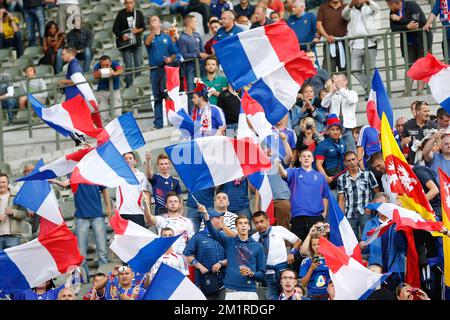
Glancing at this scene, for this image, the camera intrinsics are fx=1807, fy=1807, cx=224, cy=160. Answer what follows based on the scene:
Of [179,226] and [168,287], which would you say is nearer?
[168,287]

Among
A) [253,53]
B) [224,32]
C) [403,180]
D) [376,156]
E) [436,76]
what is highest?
[253,53]

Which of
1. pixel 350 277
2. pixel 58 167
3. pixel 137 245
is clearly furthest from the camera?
pixel 58 167

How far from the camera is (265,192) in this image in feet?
72.3

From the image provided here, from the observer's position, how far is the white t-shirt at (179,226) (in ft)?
70.2

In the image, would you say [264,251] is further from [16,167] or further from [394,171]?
[16,167]

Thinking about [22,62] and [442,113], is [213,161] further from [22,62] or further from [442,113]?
[22,62]

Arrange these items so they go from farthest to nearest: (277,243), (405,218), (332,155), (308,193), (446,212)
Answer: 1. (332,155)
2. (308,193)
3. (277,243)
4. (446,212)
5. (405,218)

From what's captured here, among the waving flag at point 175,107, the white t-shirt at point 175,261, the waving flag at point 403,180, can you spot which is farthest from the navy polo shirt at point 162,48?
the waving flag at point 403,180

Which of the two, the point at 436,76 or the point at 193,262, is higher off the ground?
the point at 436,76

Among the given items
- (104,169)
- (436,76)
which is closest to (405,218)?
(436,76)

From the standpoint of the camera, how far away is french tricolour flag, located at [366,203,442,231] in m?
19.1

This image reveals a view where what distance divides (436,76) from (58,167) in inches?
187

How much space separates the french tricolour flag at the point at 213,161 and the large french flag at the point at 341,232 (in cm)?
90
